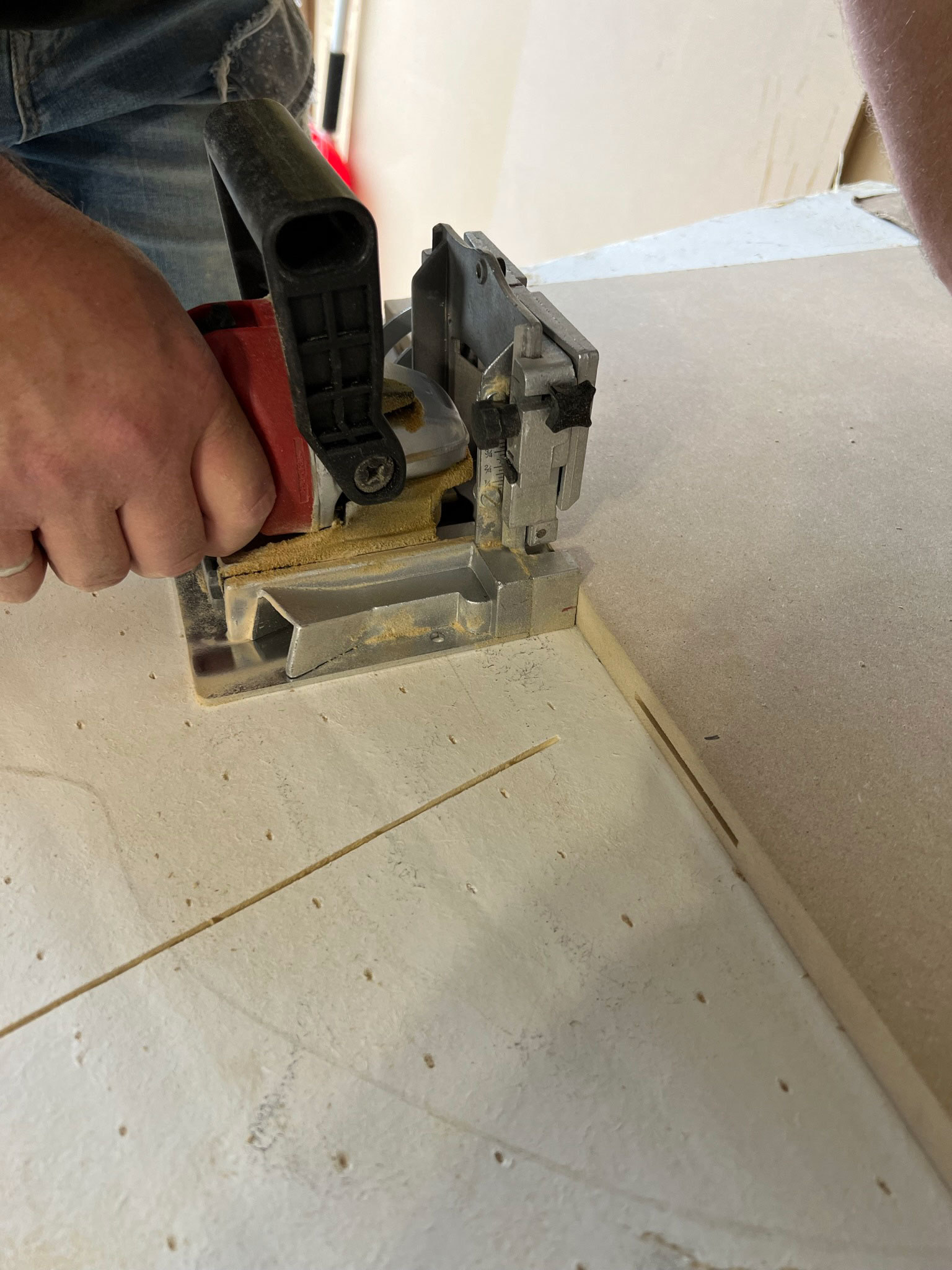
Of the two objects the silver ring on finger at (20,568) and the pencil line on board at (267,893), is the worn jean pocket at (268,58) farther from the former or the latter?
the pencil line on board at (267,893)

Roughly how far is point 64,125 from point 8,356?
0.78m

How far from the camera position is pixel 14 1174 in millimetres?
616

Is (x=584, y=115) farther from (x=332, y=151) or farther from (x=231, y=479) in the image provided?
(x=231, y=479)

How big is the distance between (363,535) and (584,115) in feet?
8.73

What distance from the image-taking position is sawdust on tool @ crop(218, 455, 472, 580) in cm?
97

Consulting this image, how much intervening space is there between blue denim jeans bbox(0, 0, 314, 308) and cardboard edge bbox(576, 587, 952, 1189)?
101 centimetres

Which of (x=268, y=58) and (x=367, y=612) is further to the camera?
(x=268, y=58)

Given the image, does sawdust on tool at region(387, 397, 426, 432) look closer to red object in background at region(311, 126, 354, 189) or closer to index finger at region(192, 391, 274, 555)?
index finger at region(192, 391, 274, 555)

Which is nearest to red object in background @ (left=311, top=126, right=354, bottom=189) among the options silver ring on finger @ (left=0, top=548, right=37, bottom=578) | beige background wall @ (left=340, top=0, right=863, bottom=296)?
beige background wall @ (left=340, top=0, right=863, bottom=296)

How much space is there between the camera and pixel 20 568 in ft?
2.86

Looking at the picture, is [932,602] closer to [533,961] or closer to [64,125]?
[533,961]

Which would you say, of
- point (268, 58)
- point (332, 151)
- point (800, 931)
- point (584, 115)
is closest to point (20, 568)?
point (800, 931)

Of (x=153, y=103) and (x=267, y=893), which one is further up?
(x=153, y=103)

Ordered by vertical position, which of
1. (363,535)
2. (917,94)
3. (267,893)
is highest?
(917,94)
